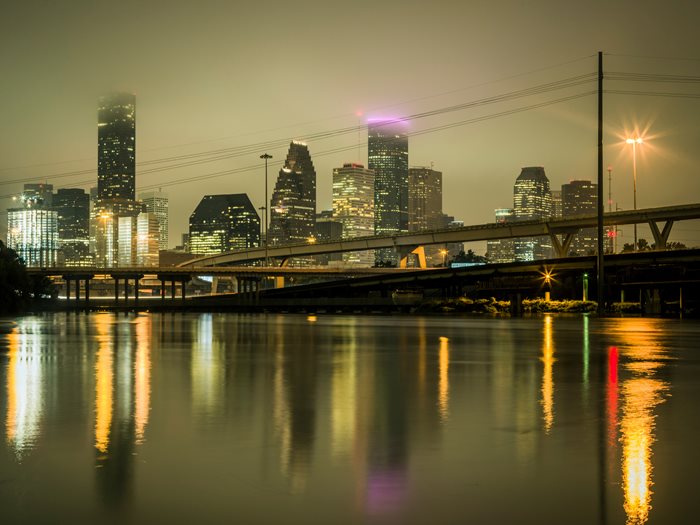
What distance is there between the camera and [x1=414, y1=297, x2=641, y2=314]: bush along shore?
8381 centimetres

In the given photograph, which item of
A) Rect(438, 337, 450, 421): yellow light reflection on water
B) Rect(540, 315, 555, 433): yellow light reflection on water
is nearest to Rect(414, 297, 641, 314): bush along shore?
Rect(540, 315, 555, 433): yellow light reflection on water

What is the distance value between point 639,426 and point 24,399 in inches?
368

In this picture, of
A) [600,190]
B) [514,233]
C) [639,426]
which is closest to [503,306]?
[600,190]

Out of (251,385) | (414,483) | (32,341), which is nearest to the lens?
(414,483)

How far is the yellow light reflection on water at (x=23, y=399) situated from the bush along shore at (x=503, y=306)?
2480 inches

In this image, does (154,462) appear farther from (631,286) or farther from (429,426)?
(631,286)

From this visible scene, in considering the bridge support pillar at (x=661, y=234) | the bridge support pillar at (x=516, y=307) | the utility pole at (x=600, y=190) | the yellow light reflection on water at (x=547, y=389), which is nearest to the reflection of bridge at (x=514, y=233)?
the bridge support pillar at (x=661, y=234)

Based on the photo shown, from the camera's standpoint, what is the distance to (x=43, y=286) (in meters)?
119

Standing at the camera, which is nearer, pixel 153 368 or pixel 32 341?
pixel 153 368

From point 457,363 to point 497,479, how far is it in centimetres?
1399

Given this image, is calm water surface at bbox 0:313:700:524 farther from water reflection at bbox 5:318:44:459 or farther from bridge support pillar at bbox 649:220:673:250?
bridge support pillar at bbox 649:220:673:250

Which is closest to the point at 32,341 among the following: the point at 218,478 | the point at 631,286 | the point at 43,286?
the point at 218,478

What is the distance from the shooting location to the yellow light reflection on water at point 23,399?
37.3 ft

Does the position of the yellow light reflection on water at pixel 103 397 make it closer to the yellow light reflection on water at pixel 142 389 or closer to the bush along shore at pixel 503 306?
the yellow light reflection on water at pixel 142 389
